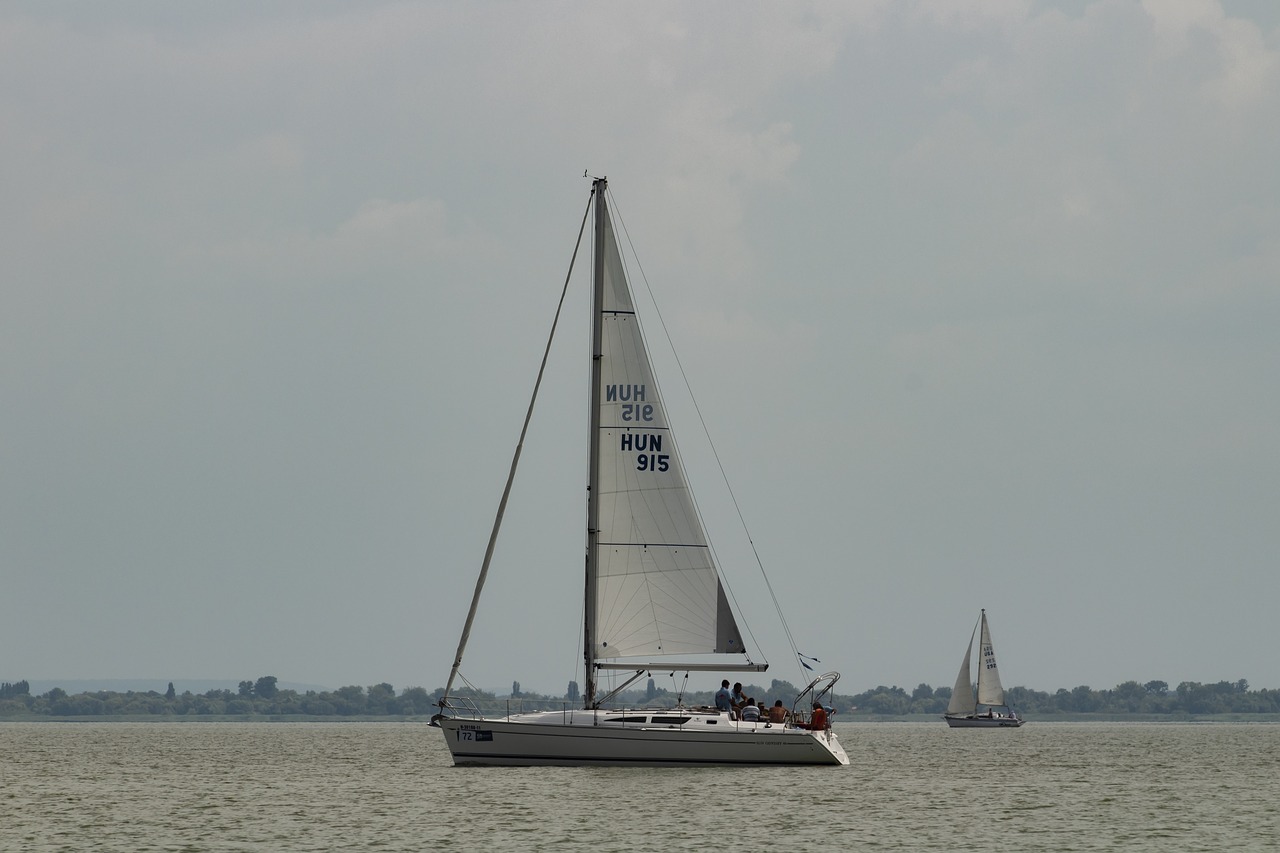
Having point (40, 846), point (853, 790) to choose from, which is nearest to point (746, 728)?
point (853, 790)

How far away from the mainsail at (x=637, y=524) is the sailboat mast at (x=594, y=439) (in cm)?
4

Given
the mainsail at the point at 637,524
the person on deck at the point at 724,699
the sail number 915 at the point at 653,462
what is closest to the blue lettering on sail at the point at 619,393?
the mainsail at the point at 637,524

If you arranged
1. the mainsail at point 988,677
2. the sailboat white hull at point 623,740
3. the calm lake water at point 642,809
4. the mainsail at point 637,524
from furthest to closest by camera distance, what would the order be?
the mainsail at point 988,677 < the mainsail at point 637,524 < the sailboat white hull at point 623,740 < the calm lake water at point 642,809

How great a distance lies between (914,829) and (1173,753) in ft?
200

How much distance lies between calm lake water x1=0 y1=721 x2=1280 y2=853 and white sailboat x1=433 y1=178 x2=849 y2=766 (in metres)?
1.34

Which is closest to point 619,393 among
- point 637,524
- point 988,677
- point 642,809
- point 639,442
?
point 639,442

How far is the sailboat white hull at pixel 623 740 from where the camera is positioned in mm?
47719

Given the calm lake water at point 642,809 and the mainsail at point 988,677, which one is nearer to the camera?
the calm lake water at point 642,809

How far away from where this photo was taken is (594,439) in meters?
49.3

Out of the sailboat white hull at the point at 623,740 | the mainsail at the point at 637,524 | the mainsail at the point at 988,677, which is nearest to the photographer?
the sailboat white hull at the point at 623,740

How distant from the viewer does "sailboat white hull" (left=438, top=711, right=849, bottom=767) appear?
47.7m

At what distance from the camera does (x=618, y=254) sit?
49.8 m

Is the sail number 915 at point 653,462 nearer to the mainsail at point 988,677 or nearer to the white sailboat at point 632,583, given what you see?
the white sailboat at point 632,583

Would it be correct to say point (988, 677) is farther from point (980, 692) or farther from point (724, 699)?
point (724, 699)
